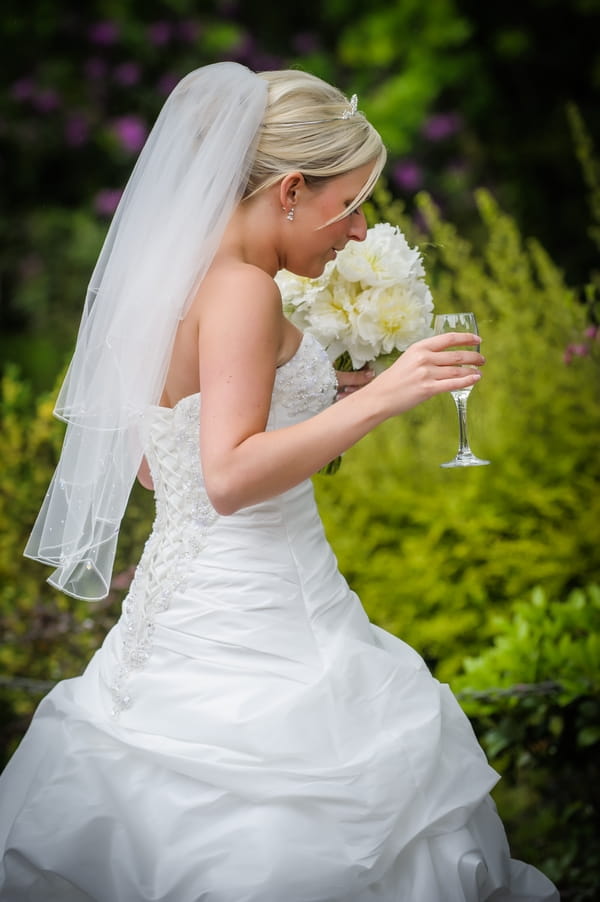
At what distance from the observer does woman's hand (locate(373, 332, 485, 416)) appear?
1834 millimetres

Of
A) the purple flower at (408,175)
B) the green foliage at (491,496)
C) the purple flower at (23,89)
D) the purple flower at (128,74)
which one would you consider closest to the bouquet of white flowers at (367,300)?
the green foliage at (491,496)

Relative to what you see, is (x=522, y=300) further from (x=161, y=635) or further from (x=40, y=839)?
(x=40, y=839)

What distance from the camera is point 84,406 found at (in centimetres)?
218

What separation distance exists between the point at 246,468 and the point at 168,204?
25.4 inches

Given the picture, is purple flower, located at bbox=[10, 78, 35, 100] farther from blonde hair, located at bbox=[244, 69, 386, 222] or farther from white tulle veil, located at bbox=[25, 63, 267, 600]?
blonde hair, located at bbox=[244, 69, 386, 222]

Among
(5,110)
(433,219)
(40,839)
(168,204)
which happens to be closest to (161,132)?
(168,204)

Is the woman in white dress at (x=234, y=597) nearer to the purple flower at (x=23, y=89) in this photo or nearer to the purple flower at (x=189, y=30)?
the purple flower at (x=189, y=30)

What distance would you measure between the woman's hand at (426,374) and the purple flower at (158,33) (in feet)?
26.0

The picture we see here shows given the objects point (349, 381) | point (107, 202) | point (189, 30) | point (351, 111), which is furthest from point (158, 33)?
point (351, 111)

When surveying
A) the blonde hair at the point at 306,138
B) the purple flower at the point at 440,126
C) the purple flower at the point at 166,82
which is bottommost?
the purple flower at the point at 440,126

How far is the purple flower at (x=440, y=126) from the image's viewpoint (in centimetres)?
873

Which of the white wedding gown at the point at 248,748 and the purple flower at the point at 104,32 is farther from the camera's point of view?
the purple flower at the point at 104,32

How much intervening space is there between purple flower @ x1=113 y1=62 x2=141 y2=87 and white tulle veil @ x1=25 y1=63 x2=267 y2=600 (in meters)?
7.30

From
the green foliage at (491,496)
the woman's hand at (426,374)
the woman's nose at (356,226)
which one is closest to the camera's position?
the woman's hand at (426,374)
